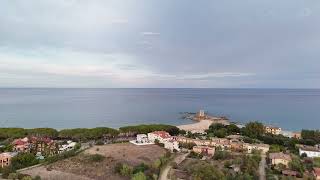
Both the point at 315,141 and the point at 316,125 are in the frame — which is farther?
the point at 316,125

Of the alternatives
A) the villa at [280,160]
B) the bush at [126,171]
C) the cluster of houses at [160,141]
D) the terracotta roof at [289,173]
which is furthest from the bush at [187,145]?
the bush at [126,171]

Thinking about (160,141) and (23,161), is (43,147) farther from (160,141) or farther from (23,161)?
(160,141)

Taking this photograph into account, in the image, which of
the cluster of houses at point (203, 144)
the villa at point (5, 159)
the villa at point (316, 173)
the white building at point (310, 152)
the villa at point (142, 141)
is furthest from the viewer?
the villa at point (142, 141)

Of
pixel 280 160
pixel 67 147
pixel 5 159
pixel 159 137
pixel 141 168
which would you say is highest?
pixel 159 137

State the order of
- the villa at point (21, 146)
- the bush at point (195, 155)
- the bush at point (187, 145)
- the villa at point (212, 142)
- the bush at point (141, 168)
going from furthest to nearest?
the bush at point (187, 145) → the villa at point (212, 142) → the villa at point (21, 146) → the bush at point (195, 155) → the bush at point (141, 168)

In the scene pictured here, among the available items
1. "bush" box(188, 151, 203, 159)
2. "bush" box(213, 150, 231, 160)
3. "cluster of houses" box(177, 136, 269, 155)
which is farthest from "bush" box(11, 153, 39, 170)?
"bush" box(213, 150, 231, 160)

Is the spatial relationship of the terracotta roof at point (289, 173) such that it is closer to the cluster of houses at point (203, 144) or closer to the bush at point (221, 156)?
the bush at point (221, 156)

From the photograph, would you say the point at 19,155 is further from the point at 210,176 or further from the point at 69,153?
the point at 210,176

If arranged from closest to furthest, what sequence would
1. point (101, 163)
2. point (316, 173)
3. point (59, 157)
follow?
point (316, 173), point (101, 163), point (59, 157)

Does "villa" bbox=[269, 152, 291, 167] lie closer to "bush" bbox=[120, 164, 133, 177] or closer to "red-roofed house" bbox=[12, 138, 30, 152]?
"bush" bbox=[120, 164, 133, 177]

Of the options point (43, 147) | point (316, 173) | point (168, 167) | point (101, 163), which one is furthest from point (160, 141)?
point (316, 173)

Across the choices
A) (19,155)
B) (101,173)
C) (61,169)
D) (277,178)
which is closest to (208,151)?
(277,178)
